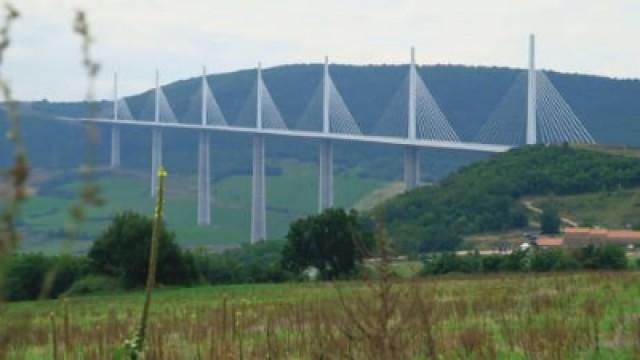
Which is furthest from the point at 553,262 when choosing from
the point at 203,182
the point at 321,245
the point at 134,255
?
the point at 203,182

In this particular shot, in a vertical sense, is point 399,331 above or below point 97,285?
above

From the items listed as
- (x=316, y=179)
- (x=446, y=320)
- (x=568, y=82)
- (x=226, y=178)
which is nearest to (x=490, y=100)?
(x=568, y=82)

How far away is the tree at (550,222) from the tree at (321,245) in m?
25.8

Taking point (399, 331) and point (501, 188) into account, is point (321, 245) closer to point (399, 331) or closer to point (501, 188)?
point (501, 188)

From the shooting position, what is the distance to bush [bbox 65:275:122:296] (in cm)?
3505

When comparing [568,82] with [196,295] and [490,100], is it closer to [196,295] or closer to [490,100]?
[490,100]

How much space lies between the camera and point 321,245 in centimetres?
4044

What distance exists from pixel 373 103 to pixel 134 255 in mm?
104257

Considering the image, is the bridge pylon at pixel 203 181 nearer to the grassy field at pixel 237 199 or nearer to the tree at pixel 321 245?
the grassy field at pixel 237 199

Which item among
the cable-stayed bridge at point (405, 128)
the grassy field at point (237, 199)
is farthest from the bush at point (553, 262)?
the grassy field at point (237, 199)

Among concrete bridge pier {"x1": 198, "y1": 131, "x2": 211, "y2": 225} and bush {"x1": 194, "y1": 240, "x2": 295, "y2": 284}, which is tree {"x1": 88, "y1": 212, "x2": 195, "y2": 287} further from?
concrete bridge pier {"x1": 198, "y1": 131, "x2": 211, "y2": 225}

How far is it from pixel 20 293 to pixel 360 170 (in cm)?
9964

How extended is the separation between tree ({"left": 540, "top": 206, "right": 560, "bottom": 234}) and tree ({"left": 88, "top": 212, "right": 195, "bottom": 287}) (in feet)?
104

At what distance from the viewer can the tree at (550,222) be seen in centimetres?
6450
